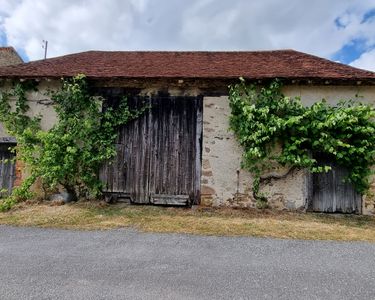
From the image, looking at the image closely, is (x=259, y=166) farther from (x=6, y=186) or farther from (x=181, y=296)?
(x=6, y=186)

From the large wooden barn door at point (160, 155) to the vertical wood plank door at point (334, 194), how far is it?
3151mm

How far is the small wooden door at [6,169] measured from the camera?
8109 mm

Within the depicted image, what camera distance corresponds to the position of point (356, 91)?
7.34 m

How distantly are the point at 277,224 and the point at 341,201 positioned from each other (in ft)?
8.27

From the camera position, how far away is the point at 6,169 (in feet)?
26.8

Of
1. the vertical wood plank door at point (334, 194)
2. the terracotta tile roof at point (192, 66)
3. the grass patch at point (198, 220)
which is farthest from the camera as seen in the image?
the terracotta tile roof at point (192, 66)

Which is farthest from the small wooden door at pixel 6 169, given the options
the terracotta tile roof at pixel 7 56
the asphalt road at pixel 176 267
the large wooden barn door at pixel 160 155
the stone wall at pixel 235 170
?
the terracotta tile roof at pixel 7 56

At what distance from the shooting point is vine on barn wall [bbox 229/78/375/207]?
6.79 meters

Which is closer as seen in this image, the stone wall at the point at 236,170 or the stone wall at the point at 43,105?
the stone wall at the point at 236,170

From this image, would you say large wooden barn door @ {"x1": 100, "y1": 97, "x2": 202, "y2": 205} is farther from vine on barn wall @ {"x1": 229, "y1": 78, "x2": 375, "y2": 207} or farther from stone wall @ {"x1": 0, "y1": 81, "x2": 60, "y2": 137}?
stone wall @ {"x1": 0, "y1": 81, "x2": 60, "y2": 137}

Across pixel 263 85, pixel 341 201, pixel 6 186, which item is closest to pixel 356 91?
pixel 263 85

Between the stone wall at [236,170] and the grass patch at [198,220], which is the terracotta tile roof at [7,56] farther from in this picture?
the stone wall at [236,170]

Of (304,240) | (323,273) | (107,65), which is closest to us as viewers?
Answer: (323,273)

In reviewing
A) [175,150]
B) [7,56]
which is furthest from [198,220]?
[7,56]
